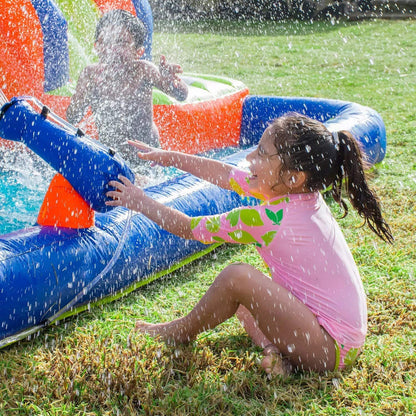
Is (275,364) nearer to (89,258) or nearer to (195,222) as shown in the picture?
(195,222)

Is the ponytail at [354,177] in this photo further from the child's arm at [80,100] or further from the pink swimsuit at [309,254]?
the child's arm at [80,100]

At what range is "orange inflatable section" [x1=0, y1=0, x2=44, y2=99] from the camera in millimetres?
3967

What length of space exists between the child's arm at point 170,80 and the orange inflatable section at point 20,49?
2.83 feet

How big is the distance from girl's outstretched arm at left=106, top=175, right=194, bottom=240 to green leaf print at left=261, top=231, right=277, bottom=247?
0.26 metres

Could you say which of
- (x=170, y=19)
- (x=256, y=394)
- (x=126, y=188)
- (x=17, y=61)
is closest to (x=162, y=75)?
(x=17, y=61)

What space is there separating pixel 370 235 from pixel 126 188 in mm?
1662

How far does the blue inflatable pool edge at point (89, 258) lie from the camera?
230cm

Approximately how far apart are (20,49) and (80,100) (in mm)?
650

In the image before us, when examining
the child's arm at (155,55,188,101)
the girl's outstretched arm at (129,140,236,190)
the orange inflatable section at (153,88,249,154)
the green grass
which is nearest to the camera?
the green grass

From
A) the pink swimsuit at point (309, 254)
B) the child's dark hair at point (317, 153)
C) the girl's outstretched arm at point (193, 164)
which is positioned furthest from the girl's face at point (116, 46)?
the pink swimsuit at point (309, 254)

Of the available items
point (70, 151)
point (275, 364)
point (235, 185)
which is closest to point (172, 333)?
point (275, 364)

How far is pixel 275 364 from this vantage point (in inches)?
83.4

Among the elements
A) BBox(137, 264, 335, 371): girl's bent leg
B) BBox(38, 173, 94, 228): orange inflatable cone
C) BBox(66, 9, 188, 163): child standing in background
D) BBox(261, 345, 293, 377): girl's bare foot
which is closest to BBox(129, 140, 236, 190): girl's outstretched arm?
BBox(38, 173, 94, 228): orange inflatable cone

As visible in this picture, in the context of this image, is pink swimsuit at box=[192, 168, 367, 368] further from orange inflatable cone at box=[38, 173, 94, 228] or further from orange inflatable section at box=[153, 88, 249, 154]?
orange inflatable section at box=[153, 88, 249, 154]
